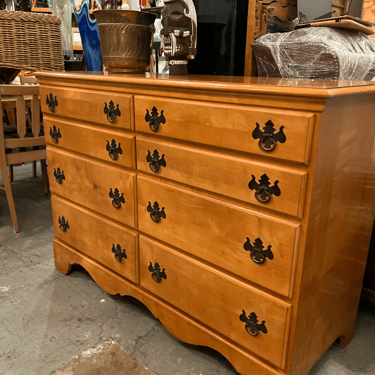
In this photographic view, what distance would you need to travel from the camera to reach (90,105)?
1.44 meters

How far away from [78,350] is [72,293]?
41cm

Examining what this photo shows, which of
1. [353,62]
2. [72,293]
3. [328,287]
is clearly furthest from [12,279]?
[353,62]

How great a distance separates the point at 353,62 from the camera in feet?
4.68

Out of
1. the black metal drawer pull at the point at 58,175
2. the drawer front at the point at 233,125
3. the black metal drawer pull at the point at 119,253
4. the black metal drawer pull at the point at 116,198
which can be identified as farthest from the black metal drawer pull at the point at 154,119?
the black metal drawer pull at the point at 58,175

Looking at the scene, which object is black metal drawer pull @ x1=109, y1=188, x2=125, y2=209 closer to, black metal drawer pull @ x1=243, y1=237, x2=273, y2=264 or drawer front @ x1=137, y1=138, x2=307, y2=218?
drawer front @ x1=137, y1=138, x2=307, y2=218

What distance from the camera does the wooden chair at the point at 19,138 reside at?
88.1 inches

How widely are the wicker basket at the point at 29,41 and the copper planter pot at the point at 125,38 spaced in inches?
50.4

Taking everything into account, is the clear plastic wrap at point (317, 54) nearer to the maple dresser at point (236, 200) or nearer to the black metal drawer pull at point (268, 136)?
the maple dresser at point (236, 200)

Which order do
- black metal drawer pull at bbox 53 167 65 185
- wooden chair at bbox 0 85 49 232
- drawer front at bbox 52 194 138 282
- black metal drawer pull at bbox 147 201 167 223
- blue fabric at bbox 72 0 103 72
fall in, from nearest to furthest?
1. black metal drawer pull at bbox 147 201 167 223
2. drawer front at bbox 52 194 138 282
3. black metal drawer pull at bbox 53 167 65 185
4. blue fabric at bbox 72 0 103 72
5. wooden chair at bbox 0 85 49 232

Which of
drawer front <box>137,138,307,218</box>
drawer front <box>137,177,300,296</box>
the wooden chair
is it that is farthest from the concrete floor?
drawer front <box>137,138,307,218</box>

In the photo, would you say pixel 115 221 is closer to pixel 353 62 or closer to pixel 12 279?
pixel 12 279

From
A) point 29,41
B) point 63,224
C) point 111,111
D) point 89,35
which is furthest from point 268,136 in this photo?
point 29,41

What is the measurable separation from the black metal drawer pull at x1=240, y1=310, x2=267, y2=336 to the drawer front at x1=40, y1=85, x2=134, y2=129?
766mm

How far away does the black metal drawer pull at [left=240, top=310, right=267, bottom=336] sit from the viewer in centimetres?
107
